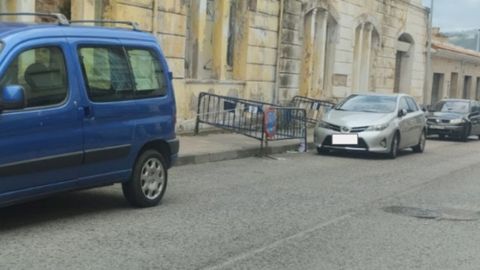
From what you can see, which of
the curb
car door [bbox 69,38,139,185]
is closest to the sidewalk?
the curb

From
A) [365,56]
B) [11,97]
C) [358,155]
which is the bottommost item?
[358,155]

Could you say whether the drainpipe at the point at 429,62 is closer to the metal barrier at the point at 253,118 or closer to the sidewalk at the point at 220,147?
the sidewalk at the point at 220,147

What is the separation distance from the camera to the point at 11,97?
6000 millimetres

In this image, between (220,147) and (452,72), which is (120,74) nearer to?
(220,147)

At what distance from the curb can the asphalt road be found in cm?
85

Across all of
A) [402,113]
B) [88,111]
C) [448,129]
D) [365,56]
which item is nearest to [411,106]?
[402,113]

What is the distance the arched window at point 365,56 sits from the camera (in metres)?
26.7

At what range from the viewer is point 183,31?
1627 cm

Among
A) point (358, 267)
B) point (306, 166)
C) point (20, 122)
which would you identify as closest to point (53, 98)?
point (20, 122)

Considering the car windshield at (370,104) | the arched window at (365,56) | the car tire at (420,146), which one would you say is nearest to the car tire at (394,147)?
the car windshield at (370,104)

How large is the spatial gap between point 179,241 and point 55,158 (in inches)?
56.3

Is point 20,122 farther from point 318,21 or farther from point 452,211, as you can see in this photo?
point 318,21

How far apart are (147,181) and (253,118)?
7.81 meters

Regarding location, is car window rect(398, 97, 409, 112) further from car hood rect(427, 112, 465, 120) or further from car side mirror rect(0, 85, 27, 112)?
car side mirror rect(0, 85, 27, 112)
